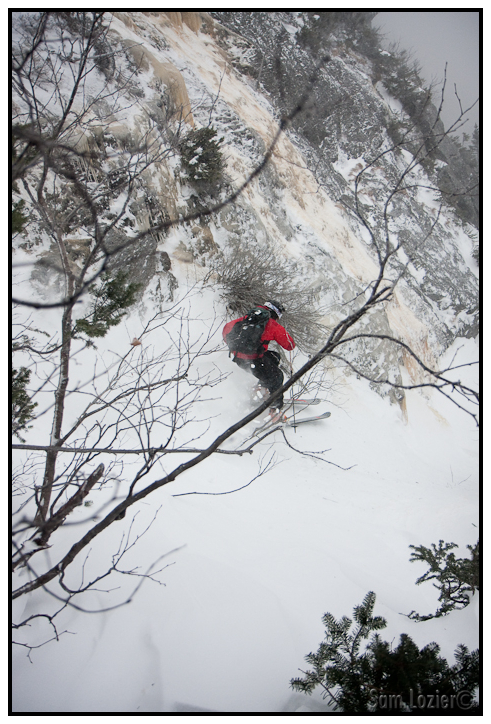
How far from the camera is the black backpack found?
4.27m

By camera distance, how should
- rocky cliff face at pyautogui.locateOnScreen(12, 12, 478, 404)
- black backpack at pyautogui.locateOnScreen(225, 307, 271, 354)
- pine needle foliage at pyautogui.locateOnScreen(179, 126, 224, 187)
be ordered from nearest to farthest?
black backpack at pyautogui.locateOnScreen(225, 307, 271, 354) < rocky cliff face at pyautogui.locateOnScreen(12, 12, 478, 404) < pine needle foliage at pyautogui.locateOnScreen(179, 126, 224, 187)

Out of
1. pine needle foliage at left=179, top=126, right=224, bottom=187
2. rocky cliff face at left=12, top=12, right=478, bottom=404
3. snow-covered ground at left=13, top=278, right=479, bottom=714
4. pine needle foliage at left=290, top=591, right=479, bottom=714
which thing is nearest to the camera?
pine needle foliage at left=290, top=591, right=479, bottom=714

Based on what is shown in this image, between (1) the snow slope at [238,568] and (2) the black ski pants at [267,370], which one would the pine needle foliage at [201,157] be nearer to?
(1) the snow slope at [238,568]

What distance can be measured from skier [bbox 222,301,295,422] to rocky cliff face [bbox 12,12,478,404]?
3.37ft

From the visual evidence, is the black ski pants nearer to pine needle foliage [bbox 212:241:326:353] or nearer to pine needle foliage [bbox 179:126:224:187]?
pine needle foliage [bbox 212:241:326:353]

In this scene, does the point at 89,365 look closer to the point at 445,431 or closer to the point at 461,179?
the point at 445,431

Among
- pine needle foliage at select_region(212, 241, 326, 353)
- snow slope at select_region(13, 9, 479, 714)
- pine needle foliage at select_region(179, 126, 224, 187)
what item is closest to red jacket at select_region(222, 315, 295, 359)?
snow slope at select_region(13, 9, 479, 714)

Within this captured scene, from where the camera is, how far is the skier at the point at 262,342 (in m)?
4.28

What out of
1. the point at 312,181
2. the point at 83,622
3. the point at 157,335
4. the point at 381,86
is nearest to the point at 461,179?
the point at 381,86

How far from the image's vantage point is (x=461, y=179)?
17.3 metres

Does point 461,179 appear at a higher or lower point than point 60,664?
higher
